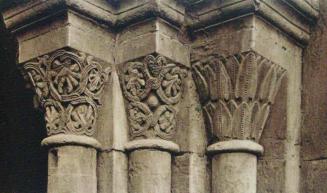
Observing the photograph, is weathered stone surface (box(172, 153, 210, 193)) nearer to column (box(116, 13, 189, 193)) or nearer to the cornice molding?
column (box(116, 13, 189, 193))

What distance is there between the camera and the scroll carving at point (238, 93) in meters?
3.38

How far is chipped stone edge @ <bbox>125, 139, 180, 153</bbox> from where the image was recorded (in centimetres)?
338

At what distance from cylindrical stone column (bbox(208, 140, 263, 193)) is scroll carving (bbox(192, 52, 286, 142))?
0.05 meters

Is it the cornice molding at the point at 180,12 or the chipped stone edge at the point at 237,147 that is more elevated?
the cornice molding at the point at 180,12

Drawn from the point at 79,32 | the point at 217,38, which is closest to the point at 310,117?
the point at 217,38

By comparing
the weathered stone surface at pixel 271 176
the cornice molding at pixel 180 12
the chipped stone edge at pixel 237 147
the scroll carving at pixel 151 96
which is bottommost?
the weathered stone surface at pixel 271 176

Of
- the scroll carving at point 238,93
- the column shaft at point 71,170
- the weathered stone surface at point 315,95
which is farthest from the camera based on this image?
the weathered stone surface at point 315,95

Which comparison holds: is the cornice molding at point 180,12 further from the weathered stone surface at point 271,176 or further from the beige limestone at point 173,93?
the weathered stone surface at point 271,176

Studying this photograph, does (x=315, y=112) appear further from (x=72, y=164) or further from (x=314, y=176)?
(x=72, y=164)

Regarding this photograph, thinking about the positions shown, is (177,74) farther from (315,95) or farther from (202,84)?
(315,95)

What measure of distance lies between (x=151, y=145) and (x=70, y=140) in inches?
15.8

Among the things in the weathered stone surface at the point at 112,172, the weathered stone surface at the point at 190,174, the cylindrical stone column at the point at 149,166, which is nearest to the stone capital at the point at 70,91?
the weathered stone surface at the point at 112,172

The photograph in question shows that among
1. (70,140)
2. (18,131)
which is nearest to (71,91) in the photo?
(70,140)

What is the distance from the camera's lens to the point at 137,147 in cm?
339
